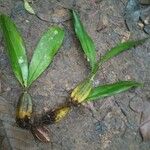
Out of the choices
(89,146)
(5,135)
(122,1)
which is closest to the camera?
(5,135)

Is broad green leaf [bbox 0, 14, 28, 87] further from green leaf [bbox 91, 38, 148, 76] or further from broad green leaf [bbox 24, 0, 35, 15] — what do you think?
green leaf [bbox 91, 38, 148, 76]

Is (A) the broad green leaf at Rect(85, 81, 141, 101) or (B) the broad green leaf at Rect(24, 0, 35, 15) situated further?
(B) the broad green leaf at Rect(24, 0, 35, 15)

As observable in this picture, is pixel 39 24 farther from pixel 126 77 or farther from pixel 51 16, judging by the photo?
pixel 126 77

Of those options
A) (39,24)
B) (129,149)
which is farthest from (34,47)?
(129,149)

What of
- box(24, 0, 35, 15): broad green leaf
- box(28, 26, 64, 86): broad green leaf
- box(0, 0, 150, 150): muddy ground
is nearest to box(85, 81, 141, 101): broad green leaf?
box(0, 0, 150, 150): muddy ground

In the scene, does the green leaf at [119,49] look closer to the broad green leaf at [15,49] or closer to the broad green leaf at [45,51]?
the broad green leaf at [45,51]

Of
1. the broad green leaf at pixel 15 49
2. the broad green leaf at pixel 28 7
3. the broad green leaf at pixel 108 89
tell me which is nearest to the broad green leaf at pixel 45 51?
the broad green leaf at pixel 15 49
